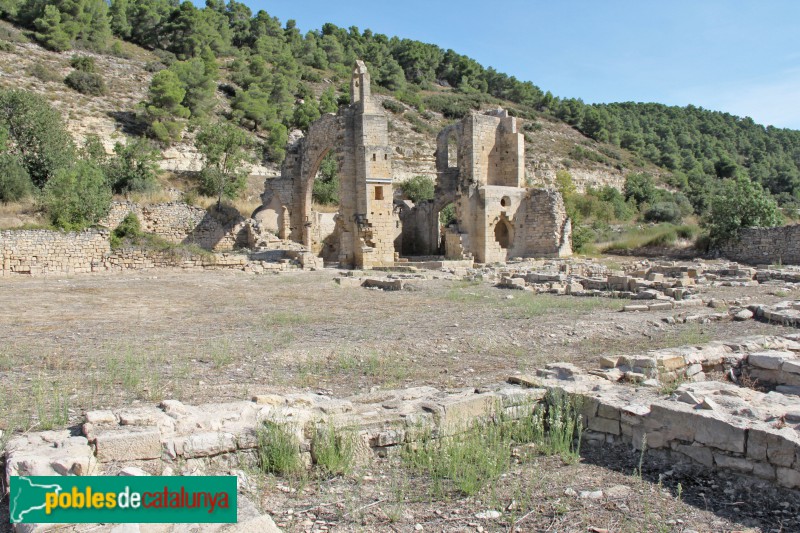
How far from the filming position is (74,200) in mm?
20016

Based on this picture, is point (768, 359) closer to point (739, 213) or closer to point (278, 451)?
point (278, 451)

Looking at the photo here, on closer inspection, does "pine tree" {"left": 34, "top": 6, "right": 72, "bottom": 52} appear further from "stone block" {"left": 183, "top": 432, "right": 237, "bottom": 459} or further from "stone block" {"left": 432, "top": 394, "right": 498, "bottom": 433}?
"stone block" {"left": 432, "top": 394, "right": 498, "bottom": 433}

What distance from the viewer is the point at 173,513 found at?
3.11 m

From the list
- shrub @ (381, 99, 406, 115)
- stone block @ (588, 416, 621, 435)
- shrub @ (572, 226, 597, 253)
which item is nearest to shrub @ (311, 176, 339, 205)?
shrub @ (572, 226, 597, 253)

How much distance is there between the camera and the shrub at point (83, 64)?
4572cm

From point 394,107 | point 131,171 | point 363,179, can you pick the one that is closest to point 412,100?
point 394,107

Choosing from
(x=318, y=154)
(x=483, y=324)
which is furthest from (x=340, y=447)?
(x=318, y=154)

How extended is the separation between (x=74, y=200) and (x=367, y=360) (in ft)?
55.5

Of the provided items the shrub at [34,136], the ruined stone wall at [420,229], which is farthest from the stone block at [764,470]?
the shrub at [34,136]

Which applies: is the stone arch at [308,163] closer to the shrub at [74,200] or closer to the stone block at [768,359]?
the shrub at [74,200]

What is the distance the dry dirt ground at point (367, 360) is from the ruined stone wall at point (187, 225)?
845cm

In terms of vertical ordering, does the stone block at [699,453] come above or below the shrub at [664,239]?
below

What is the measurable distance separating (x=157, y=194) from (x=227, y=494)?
26.1m

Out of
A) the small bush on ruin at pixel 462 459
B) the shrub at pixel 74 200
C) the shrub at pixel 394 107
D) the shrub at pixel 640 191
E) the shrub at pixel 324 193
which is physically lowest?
the small bush on ruin at pixel 462 459
